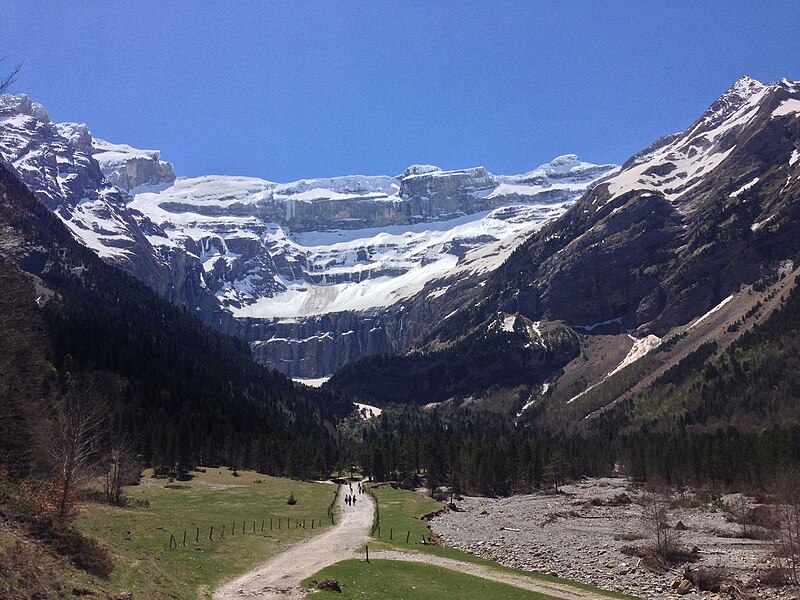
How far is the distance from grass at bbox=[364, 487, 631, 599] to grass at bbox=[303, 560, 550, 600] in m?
5.79

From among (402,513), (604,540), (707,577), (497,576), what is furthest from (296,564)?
(402,513)

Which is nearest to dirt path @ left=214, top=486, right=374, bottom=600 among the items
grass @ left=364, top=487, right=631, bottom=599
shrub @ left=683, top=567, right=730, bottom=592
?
grass @ left=364, top=487, right=631, bottom=599

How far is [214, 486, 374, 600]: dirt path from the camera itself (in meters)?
32.9

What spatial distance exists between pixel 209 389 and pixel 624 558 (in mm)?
154851

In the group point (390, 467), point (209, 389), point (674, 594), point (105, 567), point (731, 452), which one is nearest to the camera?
point (105, 567)

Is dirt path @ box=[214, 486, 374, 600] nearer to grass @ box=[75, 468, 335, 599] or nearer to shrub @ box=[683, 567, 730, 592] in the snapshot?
grass @ box=[75, 468, 335, 599]

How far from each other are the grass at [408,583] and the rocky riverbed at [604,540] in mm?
9108

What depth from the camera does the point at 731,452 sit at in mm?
119688

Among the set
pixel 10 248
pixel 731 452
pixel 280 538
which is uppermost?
pixel 10 248

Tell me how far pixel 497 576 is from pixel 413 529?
24.9 m

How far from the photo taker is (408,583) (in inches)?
1486

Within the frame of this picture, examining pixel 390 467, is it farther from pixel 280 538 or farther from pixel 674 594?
pixel 674 594

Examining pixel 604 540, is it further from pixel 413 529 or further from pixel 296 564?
pixel 296 564

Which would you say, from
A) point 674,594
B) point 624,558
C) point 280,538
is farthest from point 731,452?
point 280,538
